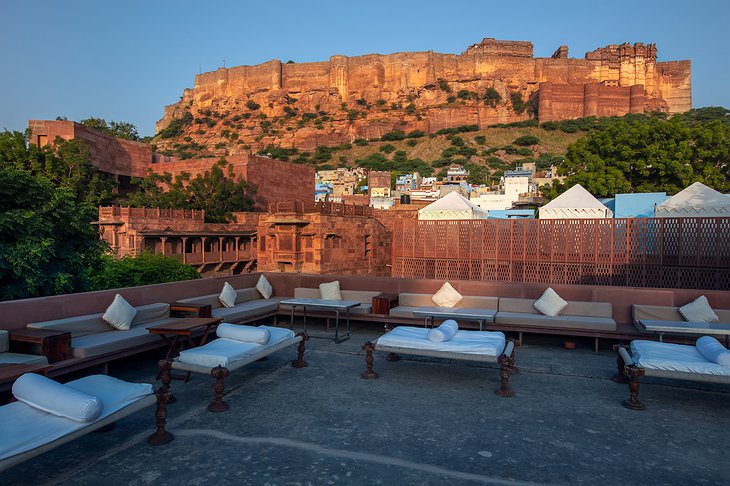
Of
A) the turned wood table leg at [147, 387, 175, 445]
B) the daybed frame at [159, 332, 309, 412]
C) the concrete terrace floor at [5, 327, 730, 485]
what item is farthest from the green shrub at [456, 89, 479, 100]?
the turned wood table leg at [147, 387, 175, 445]

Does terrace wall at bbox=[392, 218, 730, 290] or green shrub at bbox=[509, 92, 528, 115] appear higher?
green shrub at bbox=[509, 92, 528, 115]

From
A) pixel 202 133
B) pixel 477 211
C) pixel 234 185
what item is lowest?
pixel 477 211

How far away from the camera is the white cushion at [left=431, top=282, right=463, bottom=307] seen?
7.59 meters

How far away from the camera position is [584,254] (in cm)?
1234

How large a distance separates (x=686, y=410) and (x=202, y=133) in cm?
9073

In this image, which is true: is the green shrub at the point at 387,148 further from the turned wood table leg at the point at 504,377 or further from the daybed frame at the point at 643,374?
the daybed frame at the point at 643,374

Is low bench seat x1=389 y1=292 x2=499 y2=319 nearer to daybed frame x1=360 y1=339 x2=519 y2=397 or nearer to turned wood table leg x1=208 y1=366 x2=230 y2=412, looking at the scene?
daybed frame x1=360 y1=339 x2=519 y2=397

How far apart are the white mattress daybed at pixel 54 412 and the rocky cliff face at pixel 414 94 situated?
8006 centimetres

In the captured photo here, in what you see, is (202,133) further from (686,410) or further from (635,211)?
(686,410)

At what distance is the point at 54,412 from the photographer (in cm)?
306

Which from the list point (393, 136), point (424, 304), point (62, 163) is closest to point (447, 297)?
point (424, 304)

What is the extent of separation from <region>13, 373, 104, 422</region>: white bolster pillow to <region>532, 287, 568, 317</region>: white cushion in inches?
232

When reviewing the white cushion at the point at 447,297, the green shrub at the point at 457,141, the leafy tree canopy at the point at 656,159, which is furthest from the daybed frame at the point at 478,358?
the green shrub at the point at 457,141

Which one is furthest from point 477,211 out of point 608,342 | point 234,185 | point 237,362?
point 234,185
